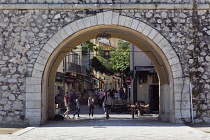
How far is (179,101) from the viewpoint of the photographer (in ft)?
51.4

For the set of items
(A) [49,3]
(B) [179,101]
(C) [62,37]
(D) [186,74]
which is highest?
(A) [49,3]

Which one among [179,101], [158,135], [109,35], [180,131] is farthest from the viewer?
[109,35]

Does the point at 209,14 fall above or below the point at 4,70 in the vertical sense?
above

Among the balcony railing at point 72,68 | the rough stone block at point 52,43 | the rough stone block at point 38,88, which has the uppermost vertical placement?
the balcony railing at point 72,68

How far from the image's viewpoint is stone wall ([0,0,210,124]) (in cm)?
1569

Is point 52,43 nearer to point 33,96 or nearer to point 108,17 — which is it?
point 33,96

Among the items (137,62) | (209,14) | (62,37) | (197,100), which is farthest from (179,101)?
(137,62)

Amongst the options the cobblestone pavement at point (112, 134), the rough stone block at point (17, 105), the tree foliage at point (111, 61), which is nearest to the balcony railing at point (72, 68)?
the tree foliage at point (111, 61)

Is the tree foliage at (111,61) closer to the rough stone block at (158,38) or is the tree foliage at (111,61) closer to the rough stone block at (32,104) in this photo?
the rough stone block at (158,38)

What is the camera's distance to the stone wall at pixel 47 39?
15688mm

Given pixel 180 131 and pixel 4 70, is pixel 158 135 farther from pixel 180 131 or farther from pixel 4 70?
pixel 4 70

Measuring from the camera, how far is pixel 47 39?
15742 mm

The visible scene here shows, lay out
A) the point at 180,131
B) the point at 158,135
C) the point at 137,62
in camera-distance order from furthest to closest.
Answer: the point at 137,62 → the point at 180,131 → the point at 158,135

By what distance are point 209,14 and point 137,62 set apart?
12222 mm
